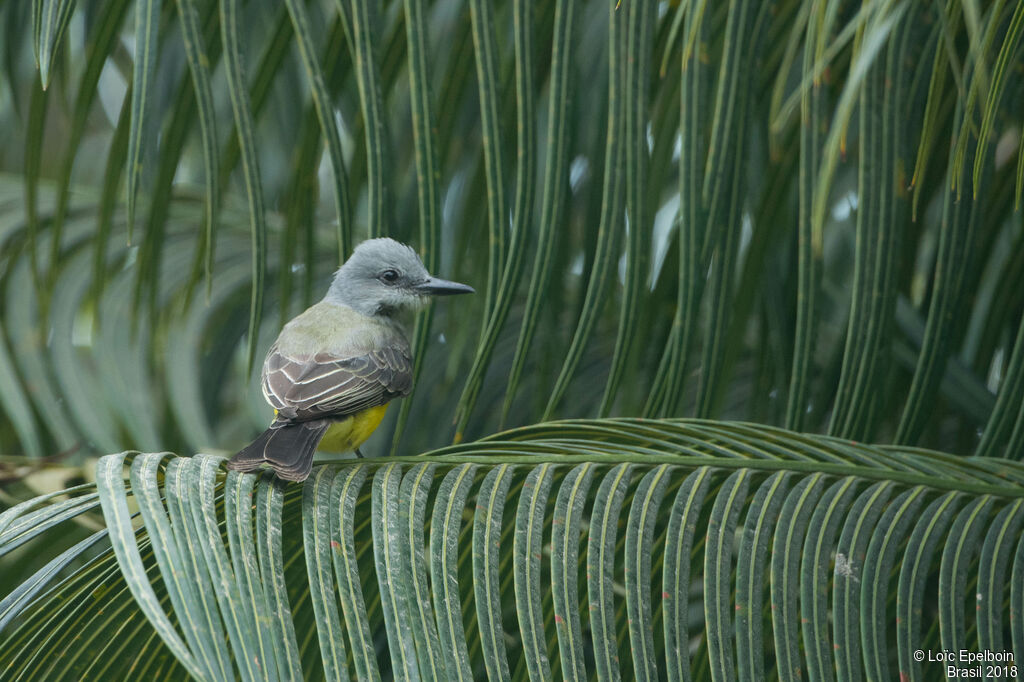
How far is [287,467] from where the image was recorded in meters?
1.77

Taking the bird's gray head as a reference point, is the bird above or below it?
below

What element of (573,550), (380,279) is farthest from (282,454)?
(380,279)

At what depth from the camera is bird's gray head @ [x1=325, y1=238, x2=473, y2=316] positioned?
9.66 ft

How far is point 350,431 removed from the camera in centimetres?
262

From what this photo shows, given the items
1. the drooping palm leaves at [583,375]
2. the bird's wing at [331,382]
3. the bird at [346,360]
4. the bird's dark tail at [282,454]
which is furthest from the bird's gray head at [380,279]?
the bird's dark tail at [282,454]

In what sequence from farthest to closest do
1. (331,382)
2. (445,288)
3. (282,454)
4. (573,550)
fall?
(445,288) → (331,382) → (282,454) → (573,550)

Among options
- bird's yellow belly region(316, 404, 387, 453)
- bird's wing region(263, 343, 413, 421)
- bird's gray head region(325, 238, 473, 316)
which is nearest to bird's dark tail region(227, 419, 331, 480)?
bird's wing region(263, 343, 413, 421)

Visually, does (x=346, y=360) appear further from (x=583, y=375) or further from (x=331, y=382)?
(x=583, y=375)

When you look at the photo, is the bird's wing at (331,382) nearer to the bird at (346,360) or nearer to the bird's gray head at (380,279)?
the bird at (346,360)

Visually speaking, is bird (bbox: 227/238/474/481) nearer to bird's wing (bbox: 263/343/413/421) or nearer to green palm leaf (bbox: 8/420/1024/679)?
bird's wing (bbox: 263/343/413/421)

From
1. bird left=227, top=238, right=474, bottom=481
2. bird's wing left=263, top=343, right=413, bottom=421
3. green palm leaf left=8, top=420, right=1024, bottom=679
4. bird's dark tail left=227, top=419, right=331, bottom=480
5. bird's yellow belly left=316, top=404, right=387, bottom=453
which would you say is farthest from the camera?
bird's yellow belly left=316, top=404, right=387, bottom=453

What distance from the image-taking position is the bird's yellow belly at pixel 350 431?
2.58m

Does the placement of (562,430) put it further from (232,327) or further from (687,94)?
(232,327)

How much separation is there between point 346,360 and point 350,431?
0.66 feet
